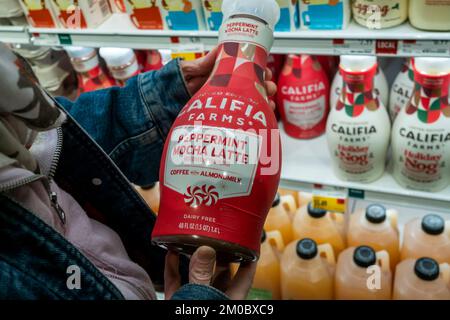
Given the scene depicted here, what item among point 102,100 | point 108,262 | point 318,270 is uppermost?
point 102,100

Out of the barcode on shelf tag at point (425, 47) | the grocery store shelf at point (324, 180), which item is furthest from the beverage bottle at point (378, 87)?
the barcode on shelf tag at point (425, 47)

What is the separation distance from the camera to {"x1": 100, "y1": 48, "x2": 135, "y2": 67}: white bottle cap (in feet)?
4.86

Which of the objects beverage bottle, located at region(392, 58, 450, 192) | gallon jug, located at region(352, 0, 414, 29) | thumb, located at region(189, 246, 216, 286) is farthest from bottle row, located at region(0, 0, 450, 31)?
thumb, located at region(189, 246, 216, 286)

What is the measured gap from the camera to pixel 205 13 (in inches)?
46.1

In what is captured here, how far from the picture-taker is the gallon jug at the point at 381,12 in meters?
1.02

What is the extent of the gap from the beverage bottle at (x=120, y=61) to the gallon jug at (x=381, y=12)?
0.75m

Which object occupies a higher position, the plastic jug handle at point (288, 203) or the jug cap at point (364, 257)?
the jug cap at point (364, 257)

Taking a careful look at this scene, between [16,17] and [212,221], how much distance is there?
1174 millimetres

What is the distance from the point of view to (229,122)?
685 mm

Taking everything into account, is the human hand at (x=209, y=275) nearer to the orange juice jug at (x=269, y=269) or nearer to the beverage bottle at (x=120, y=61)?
the orange juice jug at (x=269, y=269)

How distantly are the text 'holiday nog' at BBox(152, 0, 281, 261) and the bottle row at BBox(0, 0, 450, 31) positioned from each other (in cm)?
36

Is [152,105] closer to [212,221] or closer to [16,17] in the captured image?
[212,221]

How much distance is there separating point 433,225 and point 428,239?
0.08 metres
